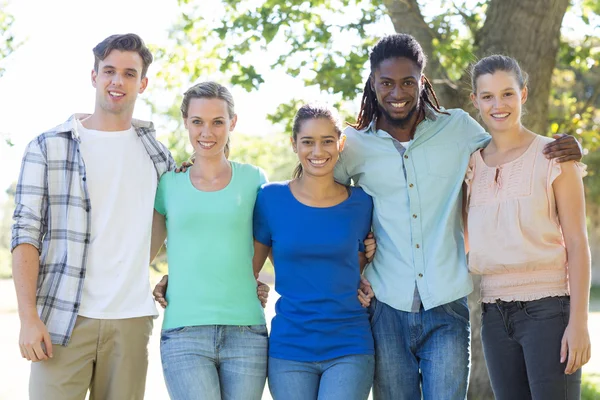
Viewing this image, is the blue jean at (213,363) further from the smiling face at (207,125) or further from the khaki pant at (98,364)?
the smiling face at (207,125)

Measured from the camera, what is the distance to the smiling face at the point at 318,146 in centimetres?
381

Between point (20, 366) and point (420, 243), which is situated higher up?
point (420, 243)

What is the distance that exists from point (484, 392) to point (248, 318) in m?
4.56

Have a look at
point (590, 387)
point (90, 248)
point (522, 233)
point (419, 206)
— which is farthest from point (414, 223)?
point (590, 387)

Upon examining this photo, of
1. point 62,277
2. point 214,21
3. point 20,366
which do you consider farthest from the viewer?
point 20,366

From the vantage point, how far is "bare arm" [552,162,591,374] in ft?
11.4

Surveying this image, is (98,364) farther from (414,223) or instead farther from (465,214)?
(465,214)

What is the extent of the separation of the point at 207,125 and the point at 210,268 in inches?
27.1

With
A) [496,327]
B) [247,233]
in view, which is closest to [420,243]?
[496,327]

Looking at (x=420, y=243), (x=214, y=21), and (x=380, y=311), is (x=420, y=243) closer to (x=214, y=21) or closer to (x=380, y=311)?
(x=380, y=311)

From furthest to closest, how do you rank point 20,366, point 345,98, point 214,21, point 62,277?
point 20,366 < point 214,21 < point 345,98 < point 62,277

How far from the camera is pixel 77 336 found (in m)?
3.63

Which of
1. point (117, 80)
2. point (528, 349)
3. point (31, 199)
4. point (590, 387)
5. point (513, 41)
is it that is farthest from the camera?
point (590, 387)

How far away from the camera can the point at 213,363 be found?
3584mm
